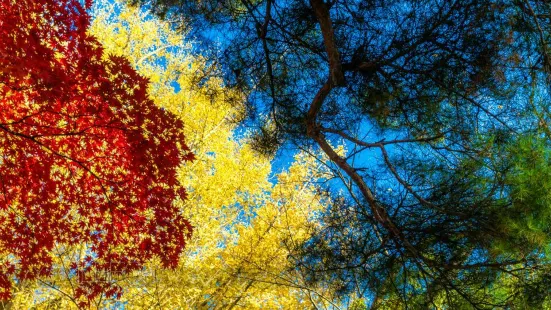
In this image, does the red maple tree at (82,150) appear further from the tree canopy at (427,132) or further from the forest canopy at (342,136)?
the tree canopy at (427,132)

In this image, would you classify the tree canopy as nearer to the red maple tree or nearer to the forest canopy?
the forest canopy

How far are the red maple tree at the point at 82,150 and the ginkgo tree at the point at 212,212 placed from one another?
0.41 metres

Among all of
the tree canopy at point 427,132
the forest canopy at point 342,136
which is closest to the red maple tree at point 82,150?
the forest canopy at point 342,136

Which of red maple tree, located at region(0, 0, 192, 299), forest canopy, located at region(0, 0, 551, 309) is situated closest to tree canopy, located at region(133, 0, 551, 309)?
forest canopy, located at region(0, 0, 551, 309)

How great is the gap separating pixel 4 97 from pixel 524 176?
3.99 meters

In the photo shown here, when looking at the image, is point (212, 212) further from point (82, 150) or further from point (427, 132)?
point (427, 132)

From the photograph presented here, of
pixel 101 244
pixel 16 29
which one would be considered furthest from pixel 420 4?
pixel 101 244

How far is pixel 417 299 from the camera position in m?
2.05

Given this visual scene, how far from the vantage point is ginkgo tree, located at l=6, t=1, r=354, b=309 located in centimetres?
414

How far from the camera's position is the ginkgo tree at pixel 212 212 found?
414 centimetres

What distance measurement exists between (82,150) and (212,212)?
2468 mm

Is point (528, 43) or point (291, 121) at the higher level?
point (291, 121)

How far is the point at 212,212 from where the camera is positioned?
18.4 ft

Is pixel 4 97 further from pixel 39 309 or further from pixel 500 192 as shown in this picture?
pixel 500 192
